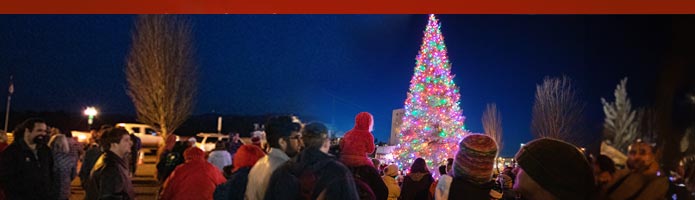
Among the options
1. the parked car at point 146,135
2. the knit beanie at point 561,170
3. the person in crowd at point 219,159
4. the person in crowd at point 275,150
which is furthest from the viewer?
the parked car at point 146,135

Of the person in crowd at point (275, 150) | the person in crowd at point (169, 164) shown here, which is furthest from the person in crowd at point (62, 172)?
the person in crowd at point (275, 150)

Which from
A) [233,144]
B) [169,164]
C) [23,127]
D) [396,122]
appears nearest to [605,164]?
[169,164]

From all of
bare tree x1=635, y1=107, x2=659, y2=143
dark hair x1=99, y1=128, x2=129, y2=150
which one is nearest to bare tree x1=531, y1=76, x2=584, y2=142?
bare tree x1=635, y1=107, x2=659, y2=143

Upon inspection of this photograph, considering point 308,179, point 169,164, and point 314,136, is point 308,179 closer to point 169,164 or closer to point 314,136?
point 314,136

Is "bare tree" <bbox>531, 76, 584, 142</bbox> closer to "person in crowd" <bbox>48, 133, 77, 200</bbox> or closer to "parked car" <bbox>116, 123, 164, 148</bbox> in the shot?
"parked car" <bbox>116, 123, 164, 148</bbox>

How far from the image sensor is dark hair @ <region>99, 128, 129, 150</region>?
4.30 m

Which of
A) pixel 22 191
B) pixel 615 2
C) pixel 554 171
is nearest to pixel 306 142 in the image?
pixel 554 171

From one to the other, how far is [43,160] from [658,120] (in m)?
34.7

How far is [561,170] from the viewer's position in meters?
1.64

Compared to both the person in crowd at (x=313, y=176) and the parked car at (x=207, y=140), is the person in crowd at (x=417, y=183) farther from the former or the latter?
the parked car at (x=207, y=140)

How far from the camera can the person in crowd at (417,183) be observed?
6371 millimetres

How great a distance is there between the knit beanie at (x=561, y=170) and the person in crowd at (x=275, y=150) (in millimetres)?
1959

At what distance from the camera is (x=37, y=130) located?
18.5 feet

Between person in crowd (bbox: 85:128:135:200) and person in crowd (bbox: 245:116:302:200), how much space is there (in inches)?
43.1
